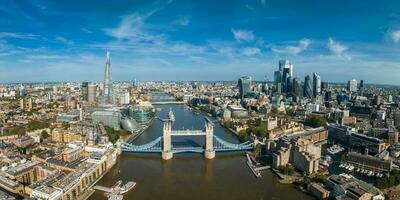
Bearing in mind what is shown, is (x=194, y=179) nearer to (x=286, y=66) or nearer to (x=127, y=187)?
(x=127, y=187)

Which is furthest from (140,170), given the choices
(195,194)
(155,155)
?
(195,194)

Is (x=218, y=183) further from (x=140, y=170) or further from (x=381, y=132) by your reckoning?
(x=381, y=132)

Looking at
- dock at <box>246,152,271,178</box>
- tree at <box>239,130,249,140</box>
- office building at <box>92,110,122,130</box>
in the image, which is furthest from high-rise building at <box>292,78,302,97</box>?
dock at <box>246,152,271,178</box>

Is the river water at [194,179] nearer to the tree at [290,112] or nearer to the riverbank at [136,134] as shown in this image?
the riverbank at [136,134]

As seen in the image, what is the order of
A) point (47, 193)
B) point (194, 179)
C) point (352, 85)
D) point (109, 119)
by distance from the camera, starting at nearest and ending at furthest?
1. point (47, 193)
2. point (194, 179)
3. point (109, 119)
4. point (352, 85)

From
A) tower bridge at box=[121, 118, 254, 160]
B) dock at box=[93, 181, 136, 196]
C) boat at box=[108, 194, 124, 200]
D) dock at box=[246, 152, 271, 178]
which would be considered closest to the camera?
boat at box=[108, 194, 124, 200]

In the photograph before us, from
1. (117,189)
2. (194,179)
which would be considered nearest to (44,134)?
(117,189)

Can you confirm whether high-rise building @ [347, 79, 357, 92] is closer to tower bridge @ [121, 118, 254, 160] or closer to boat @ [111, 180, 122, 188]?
tower bridge @ [121, 118, 254, 160]

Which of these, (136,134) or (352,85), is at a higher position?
(352,85)

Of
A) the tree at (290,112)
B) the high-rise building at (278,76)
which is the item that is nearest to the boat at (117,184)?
the tree at (290,112)
